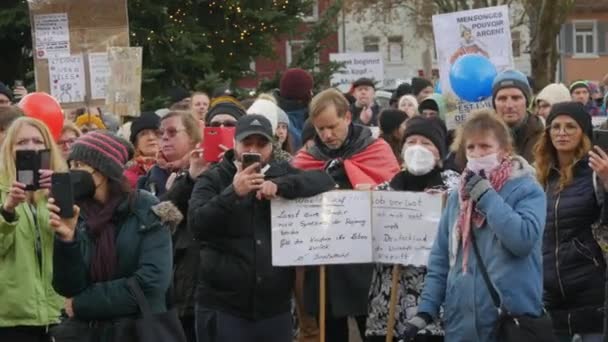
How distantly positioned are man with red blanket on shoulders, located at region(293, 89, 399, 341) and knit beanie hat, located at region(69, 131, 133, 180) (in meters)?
2.32

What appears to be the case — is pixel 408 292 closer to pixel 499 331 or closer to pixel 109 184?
pixel 499 331

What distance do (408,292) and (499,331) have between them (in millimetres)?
1727

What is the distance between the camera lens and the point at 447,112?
13.1 metres

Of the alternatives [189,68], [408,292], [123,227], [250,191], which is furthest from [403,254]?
[189,68]

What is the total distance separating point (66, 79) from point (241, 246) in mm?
7220

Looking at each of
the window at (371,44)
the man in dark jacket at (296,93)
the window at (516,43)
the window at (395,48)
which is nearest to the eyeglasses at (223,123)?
the man in dark jacket at (296,93)

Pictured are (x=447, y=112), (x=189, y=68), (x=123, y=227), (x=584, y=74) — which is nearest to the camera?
(x=123, y=227)

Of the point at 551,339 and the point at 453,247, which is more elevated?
the point at 453,247

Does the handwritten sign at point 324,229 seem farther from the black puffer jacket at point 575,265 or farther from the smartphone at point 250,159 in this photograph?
the black puffer jacket at point 575,265

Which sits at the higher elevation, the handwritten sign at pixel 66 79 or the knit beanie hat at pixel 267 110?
the handwritten sign at pixel 66 79

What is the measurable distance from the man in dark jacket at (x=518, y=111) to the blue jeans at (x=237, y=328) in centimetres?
247

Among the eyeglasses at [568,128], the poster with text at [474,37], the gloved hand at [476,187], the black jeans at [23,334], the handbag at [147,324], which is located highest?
the poster with text at [474,37]

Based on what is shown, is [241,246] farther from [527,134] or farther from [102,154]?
[527,134]

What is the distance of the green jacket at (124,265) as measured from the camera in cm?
682
